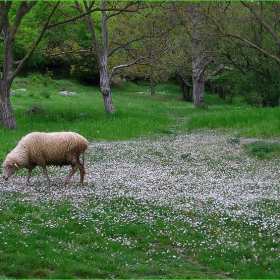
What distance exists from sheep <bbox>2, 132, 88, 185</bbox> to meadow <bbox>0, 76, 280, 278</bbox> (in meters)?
0.66

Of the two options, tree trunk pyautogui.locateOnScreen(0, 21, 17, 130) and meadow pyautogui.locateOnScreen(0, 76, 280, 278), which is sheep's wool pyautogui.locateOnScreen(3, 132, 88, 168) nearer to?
meadow pyautogui.locateOnScreen(0, 76, 280, 278)

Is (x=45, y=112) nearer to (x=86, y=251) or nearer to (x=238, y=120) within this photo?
(x=238, y=120)

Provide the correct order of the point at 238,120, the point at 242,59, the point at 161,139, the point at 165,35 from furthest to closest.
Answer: the point at 242,59 → the point at 165,35 → the point at 238,120 → the point at 161,139

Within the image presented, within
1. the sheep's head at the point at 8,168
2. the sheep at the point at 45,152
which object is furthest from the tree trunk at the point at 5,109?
the sheep's head at the point at 8,168

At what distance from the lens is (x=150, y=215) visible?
11.7 meters

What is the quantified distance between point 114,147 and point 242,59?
17.7 metres

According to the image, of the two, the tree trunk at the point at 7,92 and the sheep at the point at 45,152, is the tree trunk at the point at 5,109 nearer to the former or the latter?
the tree trunk at the point at 7,92

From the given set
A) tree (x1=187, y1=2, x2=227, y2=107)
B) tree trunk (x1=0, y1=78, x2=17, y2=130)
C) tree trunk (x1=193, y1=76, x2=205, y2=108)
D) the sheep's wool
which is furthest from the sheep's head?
tree trunk (x1=193, y1=76, x2=205, y2=108)

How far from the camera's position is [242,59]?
34.9 metres

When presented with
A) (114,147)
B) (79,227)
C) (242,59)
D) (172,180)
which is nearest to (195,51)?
(242,59)

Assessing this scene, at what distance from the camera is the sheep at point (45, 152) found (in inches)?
566

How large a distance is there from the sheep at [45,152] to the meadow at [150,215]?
2.17ft

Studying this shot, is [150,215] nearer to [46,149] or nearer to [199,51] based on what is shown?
[46,149]

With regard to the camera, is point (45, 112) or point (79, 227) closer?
point (79, 227)
